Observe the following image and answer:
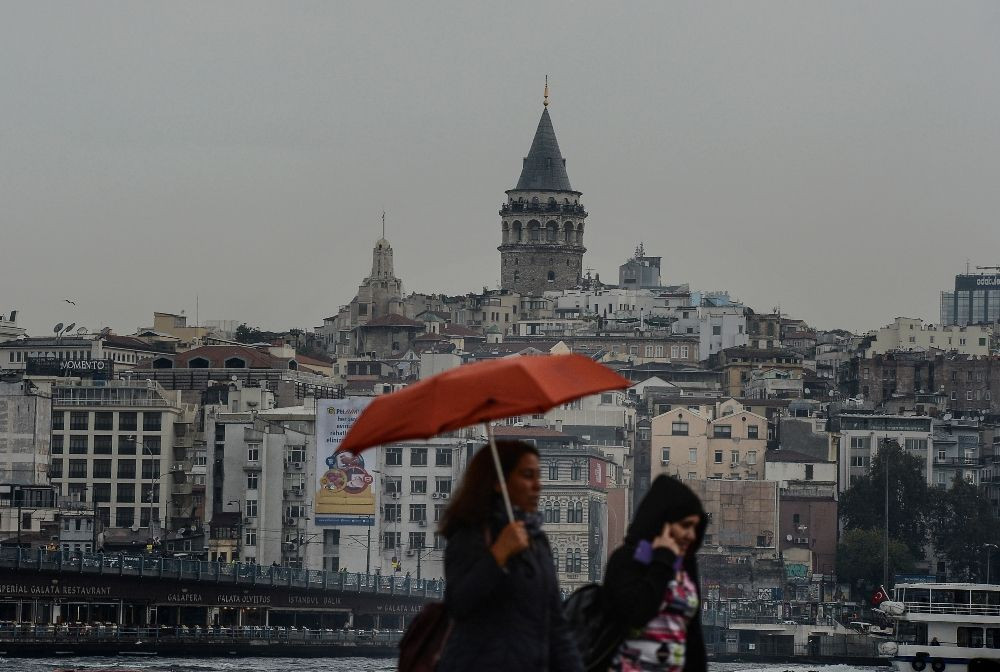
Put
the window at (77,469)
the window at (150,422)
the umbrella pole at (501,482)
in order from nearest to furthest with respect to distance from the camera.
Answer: the umbrella pole at (501,482)
the window at (77,469)
the window at (150,422)

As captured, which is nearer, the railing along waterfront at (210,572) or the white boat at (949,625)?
the white boat at (949,625)

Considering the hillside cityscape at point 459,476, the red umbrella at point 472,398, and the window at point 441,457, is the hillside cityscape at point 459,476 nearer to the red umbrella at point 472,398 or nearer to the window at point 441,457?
the window at point 441,457

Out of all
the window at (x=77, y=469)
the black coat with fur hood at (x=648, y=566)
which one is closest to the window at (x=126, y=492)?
the window at (x=77, y=469)

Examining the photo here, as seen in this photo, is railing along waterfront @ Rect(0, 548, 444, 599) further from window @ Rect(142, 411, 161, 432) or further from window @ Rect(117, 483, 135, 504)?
window @ Rect(142, 411, 161, 432)

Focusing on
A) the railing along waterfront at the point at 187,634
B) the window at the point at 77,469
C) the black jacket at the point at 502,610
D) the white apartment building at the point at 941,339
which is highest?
the white apartment building at the point at 941,339

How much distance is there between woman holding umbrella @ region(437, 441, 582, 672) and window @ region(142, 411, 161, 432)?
129 m

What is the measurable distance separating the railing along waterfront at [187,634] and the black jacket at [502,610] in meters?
78.9

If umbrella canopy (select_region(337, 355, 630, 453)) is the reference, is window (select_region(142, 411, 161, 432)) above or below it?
above

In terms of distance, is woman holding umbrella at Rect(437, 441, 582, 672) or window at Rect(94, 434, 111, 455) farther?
window at Rect(94, 434, 111, 455)

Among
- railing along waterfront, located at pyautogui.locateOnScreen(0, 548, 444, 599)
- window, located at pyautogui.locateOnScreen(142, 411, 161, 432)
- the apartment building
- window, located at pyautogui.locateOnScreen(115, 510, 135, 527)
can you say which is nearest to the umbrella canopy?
railing along waterfront, located at pyautogui.locateOnScreen(0, 548, 444, 599)

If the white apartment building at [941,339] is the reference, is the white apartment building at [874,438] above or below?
below

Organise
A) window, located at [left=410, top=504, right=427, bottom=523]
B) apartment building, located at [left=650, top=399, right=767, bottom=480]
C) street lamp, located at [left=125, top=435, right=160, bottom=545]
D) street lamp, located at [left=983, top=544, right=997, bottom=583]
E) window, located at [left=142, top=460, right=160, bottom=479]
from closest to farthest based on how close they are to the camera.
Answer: window, located at [left=410, top=504, right=427, bottom=523] → street lamp, located at [left=983, top=544, right=997, bottom=583] → street lamp, located at [left=125, top=435, right=160, bottom=545] → window, located at [left=142, top=460, right=160, bottom=479] → apartment building, located at [left=650, top=399, right=767, bottom=480]

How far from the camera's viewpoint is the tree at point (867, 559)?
131250 mm

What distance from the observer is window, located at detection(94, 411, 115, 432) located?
139875mm
